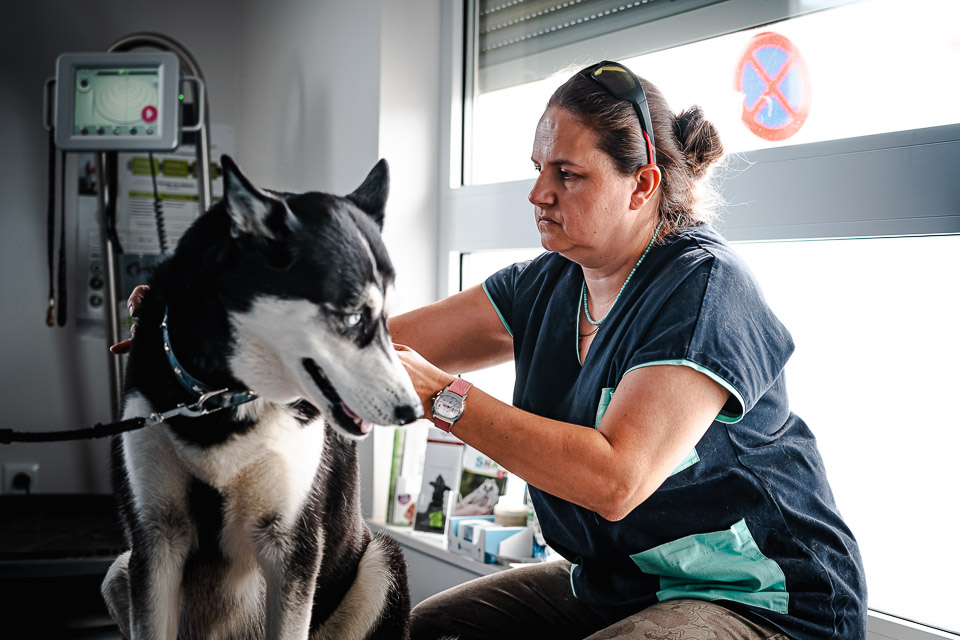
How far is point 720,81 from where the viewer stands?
1732 millimetres

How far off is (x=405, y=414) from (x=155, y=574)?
371 mm

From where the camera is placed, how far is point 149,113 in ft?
8.07

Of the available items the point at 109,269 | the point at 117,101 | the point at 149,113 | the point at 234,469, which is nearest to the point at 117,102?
the point at 117,101

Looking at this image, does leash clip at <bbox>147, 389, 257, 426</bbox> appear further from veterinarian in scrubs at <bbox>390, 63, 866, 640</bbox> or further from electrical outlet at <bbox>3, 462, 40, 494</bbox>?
electrical outlet at <bbox>3, 462, 40, 494</bbox>

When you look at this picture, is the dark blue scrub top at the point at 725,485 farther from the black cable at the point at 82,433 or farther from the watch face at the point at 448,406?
the black cable at the point at 82,433

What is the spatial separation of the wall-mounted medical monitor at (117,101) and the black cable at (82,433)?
1768mm

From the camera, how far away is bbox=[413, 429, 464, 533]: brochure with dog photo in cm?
218

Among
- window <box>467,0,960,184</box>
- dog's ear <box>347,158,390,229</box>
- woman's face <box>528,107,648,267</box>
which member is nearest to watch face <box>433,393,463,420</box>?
dog's ear <box>347,158,390,229</box>

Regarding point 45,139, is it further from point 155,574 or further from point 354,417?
point 354,417

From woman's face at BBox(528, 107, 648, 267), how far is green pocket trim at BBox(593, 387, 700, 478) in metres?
0.24

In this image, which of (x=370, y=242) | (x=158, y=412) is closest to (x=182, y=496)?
(x=158, y=412)

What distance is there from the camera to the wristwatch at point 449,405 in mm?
1067

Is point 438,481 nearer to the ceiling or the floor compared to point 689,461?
nearer to the floor

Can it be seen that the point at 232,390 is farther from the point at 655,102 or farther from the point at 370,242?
the point at 655,102
